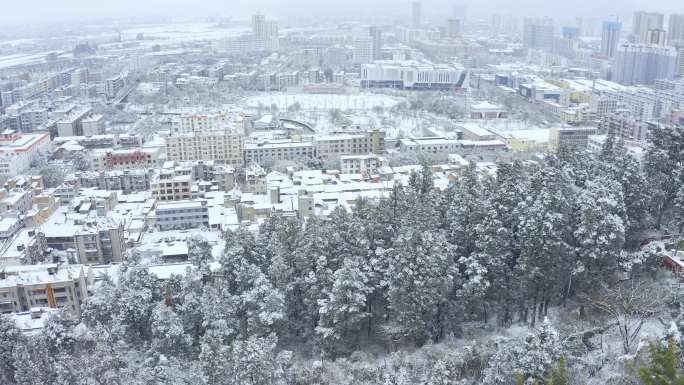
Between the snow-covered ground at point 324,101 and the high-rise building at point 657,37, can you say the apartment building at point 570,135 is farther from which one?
the high-rise building at point 657,37

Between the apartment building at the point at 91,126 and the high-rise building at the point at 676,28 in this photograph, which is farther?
the high-rise building at the point at 676,28

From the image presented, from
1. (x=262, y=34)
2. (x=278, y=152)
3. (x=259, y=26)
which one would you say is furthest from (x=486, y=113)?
(x=259, y=26)

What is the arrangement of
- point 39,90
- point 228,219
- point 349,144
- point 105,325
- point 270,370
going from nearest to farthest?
point 270,370, point 105,325, point 228,219, point 349,144, point 39,90

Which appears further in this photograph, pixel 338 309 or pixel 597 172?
pixel 597 172

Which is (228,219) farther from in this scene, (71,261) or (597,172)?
(597,172)

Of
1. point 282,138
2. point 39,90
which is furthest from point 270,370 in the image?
point 39,90

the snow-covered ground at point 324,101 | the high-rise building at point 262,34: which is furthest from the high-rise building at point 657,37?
the high-rise building at point 262,34

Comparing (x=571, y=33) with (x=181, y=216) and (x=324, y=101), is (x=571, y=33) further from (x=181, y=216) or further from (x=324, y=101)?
(x=181, y=216)

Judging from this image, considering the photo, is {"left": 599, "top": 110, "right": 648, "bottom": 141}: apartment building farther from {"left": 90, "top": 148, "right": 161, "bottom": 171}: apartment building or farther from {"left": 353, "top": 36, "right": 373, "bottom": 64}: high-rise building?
{"left": 353, "top": 36, "right": 373, "bottom": 64}: high-rise building
